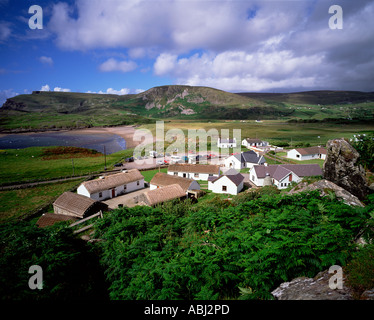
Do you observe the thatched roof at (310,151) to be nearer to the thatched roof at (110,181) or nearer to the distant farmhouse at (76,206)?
the thatched roof at (110,181)

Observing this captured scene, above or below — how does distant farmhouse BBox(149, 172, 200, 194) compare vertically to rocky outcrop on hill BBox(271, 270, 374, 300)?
below

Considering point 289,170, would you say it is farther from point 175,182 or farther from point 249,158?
point 175,182

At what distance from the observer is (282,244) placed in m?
5.54

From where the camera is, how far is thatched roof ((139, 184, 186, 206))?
2958cm

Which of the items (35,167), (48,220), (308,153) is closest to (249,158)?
(308,153)

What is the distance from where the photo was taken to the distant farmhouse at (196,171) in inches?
1964

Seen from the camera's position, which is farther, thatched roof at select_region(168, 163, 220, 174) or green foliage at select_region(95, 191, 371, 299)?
thatched roof at select_region(168, 163, 220, 174)

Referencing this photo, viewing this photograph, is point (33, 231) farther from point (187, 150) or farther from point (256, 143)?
point (256, 143)

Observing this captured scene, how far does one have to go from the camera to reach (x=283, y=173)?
4344 cm

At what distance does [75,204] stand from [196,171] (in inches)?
1192

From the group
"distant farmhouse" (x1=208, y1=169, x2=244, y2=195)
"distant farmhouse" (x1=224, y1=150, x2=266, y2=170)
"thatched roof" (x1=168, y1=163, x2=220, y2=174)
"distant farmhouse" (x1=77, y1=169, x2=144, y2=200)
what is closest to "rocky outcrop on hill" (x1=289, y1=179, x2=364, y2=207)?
"distant farmhouse" (x1=208, y1=169, x2=244, y2=195)

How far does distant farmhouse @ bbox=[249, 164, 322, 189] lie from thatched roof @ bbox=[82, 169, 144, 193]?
89.1ft

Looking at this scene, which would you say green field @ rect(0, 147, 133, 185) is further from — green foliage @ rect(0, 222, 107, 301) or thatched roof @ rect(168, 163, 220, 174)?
green foliage @ rect(0, 222, 107, 301)

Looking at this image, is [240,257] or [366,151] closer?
[240,257]
